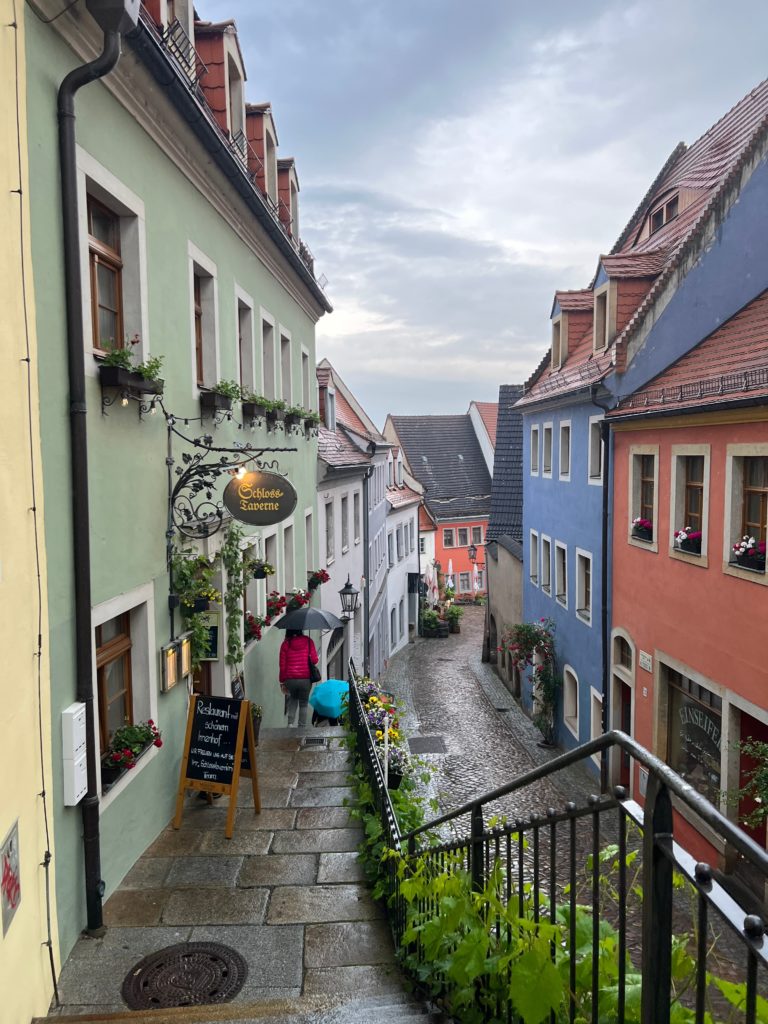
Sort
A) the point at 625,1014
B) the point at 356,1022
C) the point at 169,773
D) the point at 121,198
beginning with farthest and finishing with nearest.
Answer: the point at 169,773, the point at 121,198, the point at 356,1022, the point at 625,1014

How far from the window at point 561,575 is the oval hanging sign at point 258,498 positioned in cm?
1262

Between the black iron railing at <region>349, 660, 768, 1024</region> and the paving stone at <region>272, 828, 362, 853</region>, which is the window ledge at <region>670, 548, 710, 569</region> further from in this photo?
the black iron railing at <region>349, 660, 768, 1024</region>

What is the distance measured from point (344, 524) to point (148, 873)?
15146mm

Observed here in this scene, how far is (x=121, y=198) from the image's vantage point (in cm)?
648

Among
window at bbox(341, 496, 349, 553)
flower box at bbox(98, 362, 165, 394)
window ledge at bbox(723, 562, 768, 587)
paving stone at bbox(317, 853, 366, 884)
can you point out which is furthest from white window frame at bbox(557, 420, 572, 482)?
flower box at bbox(98, 362, 165, 394)

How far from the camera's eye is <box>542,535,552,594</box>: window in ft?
71.0

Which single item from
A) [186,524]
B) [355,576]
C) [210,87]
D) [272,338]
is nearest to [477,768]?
[355,576]

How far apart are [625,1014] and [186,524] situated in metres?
6.33

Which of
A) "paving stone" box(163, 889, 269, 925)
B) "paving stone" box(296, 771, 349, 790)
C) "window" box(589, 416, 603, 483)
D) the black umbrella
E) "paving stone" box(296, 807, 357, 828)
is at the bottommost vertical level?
"paving stone" box(296, 771, 349, 790)

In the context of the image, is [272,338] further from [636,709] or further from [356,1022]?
[356,1022]

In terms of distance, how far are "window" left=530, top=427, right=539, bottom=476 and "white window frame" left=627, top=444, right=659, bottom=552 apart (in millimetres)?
7635

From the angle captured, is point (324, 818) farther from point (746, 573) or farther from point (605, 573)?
point (605, 573)

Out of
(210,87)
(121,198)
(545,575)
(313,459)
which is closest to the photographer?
(121,198)

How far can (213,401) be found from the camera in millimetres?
8930
